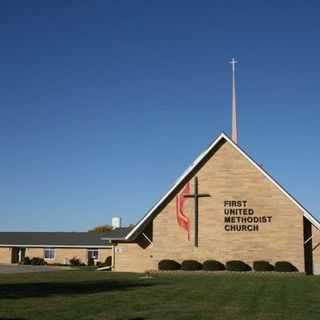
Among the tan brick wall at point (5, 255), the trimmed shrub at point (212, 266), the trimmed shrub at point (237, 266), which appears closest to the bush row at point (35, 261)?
the tan brick wall at point (5, 255)

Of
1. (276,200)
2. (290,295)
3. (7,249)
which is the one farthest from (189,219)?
(7,249)

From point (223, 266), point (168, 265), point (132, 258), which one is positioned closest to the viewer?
point (223, 266)

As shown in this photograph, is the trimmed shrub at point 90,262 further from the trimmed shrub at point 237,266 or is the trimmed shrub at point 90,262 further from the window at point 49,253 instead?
the trimmed shrub at point 237,266

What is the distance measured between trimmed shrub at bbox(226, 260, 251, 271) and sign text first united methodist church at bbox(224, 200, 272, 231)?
2.57 metres

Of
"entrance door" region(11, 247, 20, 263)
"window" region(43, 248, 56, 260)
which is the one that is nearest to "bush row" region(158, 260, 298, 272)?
"window" region(43, 248, 56, 260)

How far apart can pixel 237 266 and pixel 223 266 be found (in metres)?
1.28

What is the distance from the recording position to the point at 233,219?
46.2 m

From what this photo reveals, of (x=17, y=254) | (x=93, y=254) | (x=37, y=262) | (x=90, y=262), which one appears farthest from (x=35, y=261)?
(x=17, y=254)

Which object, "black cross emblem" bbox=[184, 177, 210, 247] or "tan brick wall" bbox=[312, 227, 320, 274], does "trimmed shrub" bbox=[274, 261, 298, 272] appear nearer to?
"tan brick wall" bbox=[312, 227, 320, 274]

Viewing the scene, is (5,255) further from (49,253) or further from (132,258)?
(132,258)

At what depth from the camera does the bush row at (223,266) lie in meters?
43.8

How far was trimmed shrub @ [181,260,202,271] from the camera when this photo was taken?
4500cm

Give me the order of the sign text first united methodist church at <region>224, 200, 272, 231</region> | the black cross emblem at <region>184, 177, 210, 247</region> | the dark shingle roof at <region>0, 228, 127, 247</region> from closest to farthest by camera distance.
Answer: the sign text first united methodist church at <region>224, 200, 272, 231</region> → the black cross emblem at <region>184, 177, 210, 247</region> → the dark shingle roof at <region>0, 228, 127, 247</region>

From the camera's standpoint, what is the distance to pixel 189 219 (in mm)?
47094
